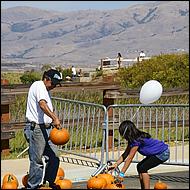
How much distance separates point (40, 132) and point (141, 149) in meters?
1.36

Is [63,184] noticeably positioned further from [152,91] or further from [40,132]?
[152,91]

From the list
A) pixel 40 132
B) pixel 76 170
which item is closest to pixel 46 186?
pixel 40 132

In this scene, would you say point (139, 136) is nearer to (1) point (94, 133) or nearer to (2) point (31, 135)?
(2) point (31, 135)

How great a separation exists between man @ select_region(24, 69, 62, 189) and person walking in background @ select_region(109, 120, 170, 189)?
34.1 inches

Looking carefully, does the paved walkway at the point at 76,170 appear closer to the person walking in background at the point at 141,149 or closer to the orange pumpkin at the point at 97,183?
the person walking in background at the point at 141,149

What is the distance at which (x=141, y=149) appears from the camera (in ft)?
30.2

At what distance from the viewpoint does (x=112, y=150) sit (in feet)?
41.8

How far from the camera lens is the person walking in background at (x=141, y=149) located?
9066 millimetres

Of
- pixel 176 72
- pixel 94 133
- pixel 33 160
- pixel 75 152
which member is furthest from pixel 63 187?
pixel 176 72

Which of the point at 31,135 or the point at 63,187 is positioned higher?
the point at 31,135

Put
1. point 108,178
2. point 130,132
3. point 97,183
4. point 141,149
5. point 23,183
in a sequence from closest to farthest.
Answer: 1. point 97,183
2. point 108,178
3. point 130,132
4. point 141,149
5. point 23,183

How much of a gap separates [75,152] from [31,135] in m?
3.39

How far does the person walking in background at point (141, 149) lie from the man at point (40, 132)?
2.84ft

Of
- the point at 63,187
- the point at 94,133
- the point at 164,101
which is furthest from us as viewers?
the point at 164,101
